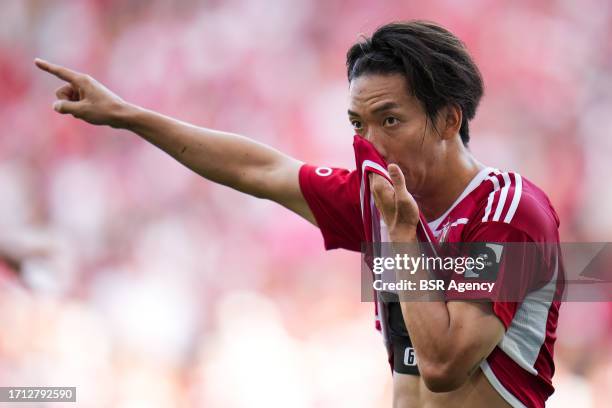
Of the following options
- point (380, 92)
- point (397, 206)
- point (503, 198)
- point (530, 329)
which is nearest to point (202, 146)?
point (380, 92)

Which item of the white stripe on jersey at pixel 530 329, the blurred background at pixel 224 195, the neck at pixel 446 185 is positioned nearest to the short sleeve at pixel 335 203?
the neck at pixel 446 185

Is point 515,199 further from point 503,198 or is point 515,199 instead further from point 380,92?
point 380,92

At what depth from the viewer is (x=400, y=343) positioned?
1.55m

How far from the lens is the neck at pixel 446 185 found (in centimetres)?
157

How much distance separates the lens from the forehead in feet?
4.99

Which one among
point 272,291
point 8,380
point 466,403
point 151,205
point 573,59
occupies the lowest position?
point 466,403

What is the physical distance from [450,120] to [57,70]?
2.53 feet

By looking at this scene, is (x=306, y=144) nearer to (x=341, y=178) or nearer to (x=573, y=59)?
(x=573, y=59)

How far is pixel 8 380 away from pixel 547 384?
2131 mm

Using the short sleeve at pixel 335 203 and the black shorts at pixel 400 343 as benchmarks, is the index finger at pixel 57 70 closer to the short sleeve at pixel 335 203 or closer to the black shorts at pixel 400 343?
the short sleeve at pixel 335 203

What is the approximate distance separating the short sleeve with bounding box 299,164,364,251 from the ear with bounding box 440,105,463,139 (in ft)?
0.73

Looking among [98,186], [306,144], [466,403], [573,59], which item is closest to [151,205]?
[98,186]

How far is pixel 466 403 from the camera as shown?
56.5 inches

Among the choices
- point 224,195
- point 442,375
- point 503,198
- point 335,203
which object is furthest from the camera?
point 224,195
